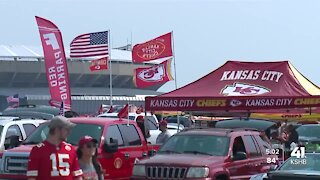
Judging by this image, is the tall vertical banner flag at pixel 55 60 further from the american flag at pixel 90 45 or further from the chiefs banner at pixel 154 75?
the american flag at pixel 90 45

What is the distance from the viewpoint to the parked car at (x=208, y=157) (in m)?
12.3

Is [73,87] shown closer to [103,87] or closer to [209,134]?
[103,87]

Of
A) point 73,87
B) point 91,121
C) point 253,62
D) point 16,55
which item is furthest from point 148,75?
point 73,87

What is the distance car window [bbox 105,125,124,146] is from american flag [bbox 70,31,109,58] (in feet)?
60.9

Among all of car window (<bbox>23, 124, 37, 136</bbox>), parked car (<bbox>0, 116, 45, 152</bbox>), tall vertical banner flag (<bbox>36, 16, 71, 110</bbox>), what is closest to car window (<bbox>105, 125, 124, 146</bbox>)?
parked car (<bbox>0, 116, 45, 152</bbox>)

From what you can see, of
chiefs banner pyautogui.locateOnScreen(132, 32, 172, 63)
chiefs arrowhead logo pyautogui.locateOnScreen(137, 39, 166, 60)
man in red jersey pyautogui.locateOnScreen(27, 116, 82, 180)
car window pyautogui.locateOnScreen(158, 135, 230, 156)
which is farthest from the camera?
chiefs arrowhead logo pyautogui.locateOnScreen(137, 39, 166, 60)

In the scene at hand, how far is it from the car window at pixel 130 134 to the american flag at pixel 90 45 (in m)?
18.1

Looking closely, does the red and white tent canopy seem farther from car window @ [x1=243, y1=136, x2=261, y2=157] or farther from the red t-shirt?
the red t-shirt

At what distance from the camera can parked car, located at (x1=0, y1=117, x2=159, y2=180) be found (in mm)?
12805

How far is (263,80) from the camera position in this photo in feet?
52.3


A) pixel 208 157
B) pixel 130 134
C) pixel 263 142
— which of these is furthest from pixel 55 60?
pixel 208 157

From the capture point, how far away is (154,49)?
1159 inches

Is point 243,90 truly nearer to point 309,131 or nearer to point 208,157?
point 208,157

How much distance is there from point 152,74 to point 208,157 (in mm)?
19259
